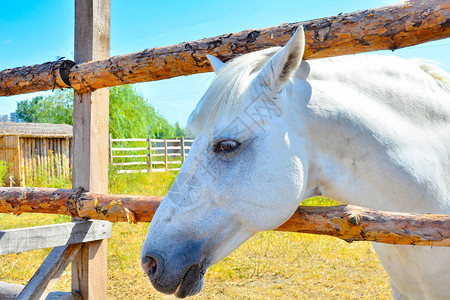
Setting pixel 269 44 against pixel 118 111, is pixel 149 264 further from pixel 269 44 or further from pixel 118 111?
pixel 118 111

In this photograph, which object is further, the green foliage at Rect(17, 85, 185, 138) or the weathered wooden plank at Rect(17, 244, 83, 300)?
the green foliage at Rect(17, 85, 185, 138)

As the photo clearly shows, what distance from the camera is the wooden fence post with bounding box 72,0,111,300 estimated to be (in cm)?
234

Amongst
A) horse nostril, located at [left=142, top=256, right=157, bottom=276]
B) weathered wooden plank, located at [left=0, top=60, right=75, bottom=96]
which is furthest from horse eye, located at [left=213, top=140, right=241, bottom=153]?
weathered wooden plank, located at [left=0, top=60, right=75, bottom=96]

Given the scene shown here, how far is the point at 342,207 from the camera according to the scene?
1347 millimetres

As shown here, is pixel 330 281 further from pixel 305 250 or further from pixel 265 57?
pixel 265 57

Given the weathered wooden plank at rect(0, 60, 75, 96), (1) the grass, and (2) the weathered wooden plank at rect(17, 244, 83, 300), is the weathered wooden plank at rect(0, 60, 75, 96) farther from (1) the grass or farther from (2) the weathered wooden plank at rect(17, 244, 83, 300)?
(1) the grass

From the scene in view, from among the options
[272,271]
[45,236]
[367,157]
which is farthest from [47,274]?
[272,271]

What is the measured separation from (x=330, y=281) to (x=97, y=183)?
303 centimetres

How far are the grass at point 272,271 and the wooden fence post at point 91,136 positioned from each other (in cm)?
169

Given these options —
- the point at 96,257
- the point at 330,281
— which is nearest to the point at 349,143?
the point at 96,257

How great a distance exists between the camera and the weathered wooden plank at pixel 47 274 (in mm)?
2219

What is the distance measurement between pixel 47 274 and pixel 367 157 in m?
2.08

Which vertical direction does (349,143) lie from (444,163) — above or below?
above

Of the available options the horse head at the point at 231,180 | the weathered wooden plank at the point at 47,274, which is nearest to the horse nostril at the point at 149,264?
the horse head at the point at 231,180
